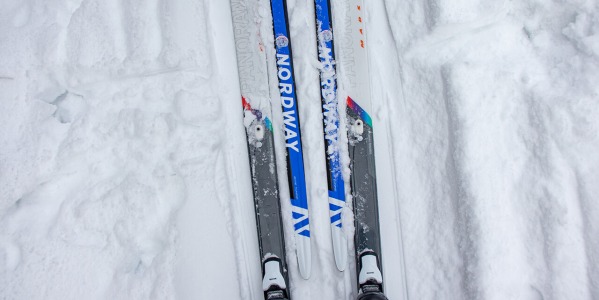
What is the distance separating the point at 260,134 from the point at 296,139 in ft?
0.51

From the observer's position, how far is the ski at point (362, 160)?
1.65m

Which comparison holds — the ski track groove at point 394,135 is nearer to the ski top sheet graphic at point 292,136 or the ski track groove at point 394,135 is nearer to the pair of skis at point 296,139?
the pair of skis at point 296,139

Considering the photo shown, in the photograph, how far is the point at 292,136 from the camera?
1.68 m

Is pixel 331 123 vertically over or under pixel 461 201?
over

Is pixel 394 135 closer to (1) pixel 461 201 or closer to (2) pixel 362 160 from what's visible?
(2) pixel 362 160

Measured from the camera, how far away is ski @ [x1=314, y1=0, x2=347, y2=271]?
1663 mm

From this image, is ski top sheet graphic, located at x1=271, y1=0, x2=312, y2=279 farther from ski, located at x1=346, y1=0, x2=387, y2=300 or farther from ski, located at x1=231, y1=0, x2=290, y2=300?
ski, located at x1=346, y1=0, x2=387, y2=300

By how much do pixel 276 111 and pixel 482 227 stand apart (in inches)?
38.4

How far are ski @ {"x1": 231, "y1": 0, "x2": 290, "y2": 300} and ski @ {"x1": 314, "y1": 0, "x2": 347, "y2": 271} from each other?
0.23 metres

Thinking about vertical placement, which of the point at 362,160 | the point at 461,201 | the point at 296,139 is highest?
the point at 296,139

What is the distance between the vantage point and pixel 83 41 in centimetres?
146

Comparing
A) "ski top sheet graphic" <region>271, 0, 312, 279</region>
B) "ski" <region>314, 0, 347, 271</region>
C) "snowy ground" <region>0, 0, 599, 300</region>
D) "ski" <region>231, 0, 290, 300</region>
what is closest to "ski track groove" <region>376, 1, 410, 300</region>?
"snowy ground" <region>0, 0, 599, 300</region>

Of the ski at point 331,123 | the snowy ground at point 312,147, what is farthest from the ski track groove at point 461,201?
the ski at point 331,123

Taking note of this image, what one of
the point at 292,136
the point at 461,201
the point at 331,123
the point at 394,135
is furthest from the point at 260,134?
the point at 461,201
